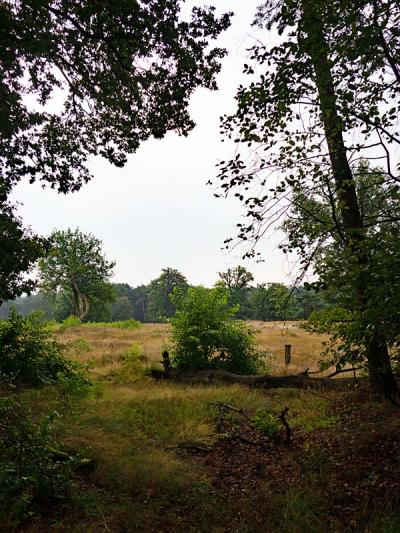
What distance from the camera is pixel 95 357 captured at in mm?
14258

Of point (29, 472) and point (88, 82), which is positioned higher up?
point (88, 82)

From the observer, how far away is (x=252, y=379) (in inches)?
402

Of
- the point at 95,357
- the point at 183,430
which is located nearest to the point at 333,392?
the point at 183,430

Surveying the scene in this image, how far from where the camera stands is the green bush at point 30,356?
8.10 metres

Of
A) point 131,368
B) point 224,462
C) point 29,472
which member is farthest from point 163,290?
point 29,472

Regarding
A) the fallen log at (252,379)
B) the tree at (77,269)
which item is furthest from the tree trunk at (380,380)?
the tree at (77,269)

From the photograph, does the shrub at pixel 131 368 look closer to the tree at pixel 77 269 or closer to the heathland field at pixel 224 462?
the heathland field at pixel 224 462

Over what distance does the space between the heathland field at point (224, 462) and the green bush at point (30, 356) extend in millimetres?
633

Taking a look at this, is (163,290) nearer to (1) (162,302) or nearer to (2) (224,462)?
(1) (162,302)

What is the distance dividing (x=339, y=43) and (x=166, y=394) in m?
8.10

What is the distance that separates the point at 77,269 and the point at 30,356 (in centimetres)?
3303

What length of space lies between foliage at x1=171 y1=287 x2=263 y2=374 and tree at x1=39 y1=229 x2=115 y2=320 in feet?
100

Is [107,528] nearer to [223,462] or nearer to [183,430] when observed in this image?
[223,462]

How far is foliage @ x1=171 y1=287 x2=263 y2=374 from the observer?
11625 millimetres
